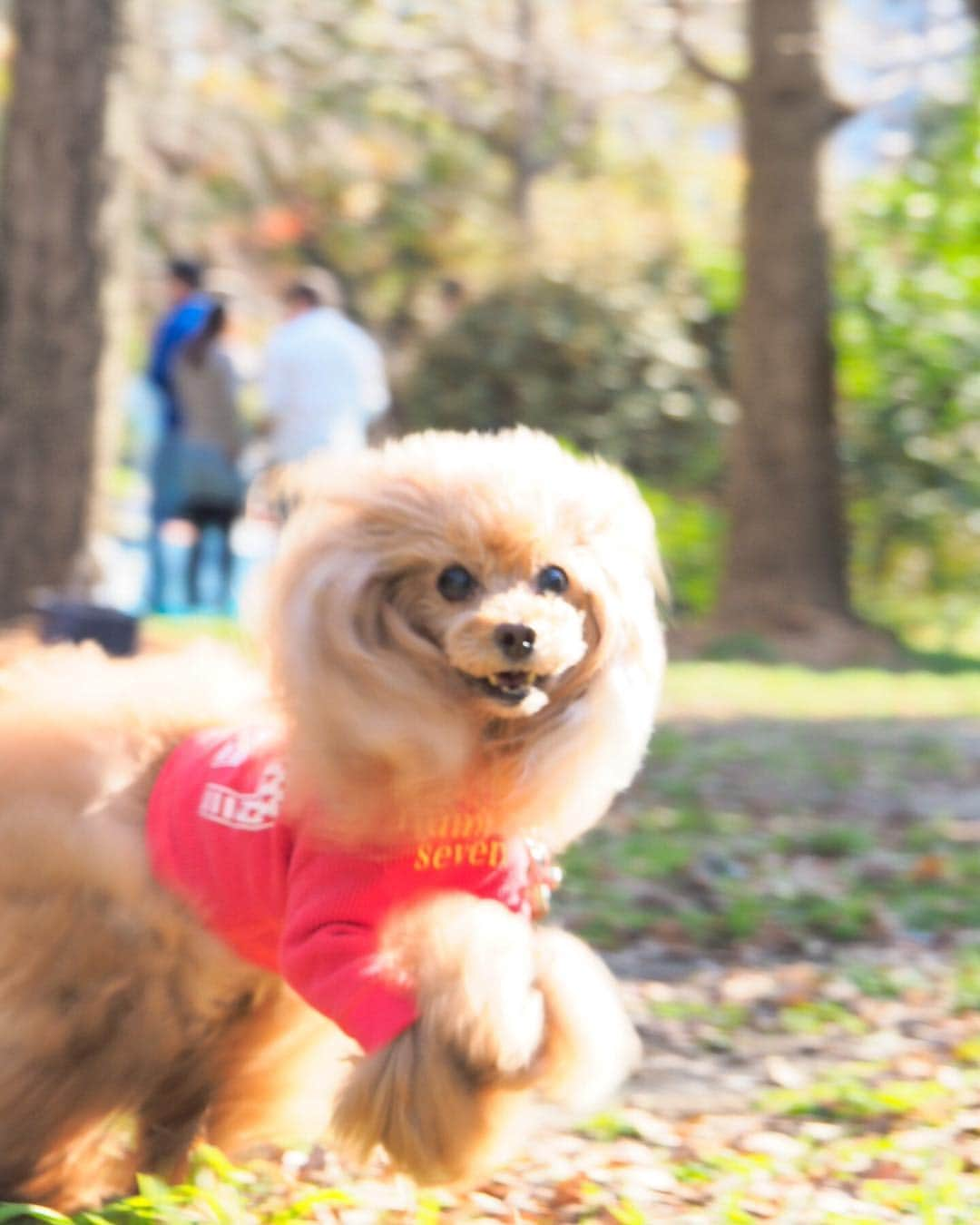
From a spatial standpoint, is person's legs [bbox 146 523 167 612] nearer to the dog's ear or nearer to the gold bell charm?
Result: the gold bell charm

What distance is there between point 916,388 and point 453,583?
37.8 feet

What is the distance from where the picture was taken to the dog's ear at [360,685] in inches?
101

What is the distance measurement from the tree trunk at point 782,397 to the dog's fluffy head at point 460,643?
31.5ft

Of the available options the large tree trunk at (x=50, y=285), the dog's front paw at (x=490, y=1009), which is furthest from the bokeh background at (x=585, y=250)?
Result: the dog's front paw at (x=490, y=1009)

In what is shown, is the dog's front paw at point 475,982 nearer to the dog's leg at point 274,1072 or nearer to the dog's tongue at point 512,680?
the dog's tongue at point 512,680

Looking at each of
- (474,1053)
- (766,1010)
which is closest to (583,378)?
(766,1010)

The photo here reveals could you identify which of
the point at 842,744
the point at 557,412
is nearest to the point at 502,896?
the point at 842,744

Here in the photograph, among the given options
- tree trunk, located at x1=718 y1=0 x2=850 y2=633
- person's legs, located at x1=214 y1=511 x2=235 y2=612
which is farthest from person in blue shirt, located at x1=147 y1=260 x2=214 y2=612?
tree trunk, located at x1=718 y1=0 x2=850 y2=633

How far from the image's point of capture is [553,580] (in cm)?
267

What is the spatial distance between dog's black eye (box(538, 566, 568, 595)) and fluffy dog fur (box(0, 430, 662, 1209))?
1cm

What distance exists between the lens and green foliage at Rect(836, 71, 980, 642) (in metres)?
13.5

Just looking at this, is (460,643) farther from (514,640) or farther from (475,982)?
(475,982)

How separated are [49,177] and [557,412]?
9288 millimetres

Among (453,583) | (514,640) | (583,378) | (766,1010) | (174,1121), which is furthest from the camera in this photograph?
(583,378)
